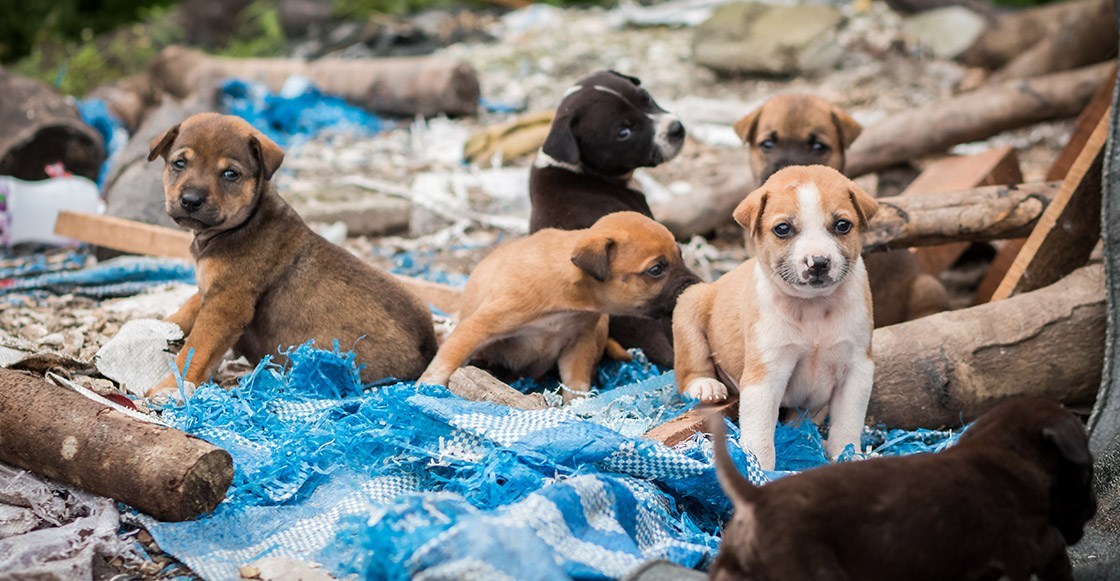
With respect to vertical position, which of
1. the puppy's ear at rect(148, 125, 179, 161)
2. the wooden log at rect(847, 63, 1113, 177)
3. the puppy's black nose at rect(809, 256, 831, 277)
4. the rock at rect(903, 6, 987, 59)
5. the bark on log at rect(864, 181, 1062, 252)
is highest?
the puppy's ear at rect(148, 125, 179, 161)

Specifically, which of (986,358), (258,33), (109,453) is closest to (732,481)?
(109,453)

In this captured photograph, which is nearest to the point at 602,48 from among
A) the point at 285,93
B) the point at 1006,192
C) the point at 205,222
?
the point at 285,93

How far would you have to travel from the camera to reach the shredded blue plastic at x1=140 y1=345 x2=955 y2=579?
10.9 ft

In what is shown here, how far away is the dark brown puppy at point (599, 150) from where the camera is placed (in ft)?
20.7

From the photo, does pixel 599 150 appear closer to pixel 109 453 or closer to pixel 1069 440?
pixel 109 453

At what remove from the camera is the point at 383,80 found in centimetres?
1186

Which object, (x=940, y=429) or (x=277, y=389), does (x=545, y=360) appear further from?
(x=940, y=429)

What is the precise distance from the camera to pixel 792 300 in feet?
13.8

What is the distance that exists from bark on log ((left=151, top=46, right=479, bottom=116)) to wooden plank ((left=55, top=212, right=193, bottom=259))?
4.21 m

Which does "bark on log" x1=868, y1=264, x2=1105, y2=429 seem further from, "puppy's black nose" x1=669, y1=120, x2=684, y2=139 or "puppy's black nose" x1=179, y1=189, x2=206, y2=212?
"puppy's black nose" x1=179, y1=189, x2=206, y2=212

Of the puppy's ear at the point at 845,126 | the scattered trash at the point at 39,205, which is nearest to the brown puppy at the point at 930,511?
the puppy's ear at the point at 845,126

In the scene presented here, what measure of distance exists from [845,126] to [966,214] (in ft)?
2.68

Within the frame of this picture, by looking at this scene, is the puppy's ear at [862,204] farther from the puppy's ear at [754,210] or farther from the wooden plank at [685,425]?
the wooden plank at [685,425]

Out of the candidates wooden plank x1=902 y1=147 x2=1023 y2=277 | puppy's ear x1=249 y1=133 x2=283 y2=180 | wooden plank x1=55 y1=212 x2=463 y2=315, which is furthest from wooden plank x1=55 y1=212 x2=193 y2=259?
wooden plank x1=902 y1=147 x2=1023 y2=277
